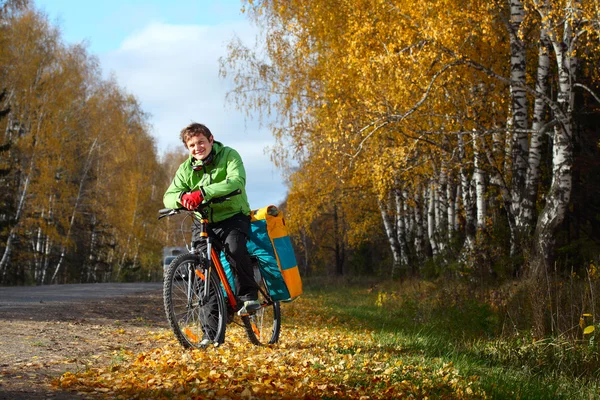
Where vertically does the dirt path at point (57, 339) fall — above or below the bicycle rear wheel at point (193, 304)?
below

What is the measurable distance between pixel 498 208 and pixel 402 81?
6.06 metres

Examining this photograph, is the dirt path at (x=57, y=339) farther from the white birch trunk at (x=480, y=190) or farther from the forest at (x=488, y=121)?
the white birch trunk at (x=480, y=190)

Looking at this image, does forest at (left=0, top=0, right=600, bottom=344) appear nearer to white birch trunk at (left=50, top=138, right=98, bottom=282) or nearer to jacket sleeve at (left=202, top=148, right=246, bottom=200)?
white birch trunk at (left=50, top=138, right=98, bottom=282)

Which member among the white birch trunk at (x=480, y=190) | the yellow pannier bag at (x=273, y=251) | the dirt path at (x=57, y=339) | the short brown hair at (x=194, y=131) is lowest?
the dirt path at (x=57, y=339)

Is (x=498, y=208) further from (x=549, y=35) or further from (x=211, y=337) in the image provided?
(x=211, y=337)

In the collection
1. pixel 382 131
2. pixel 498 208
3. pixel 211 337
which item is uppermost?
pixel 382 131

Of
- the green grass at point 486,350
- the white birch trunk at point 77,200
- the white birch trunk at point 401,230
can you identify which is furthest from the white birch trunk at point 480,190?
the white birch trunk at point 77,200

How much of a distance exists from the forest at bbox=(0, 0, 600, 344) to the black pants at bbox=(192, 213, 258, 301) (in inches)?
149

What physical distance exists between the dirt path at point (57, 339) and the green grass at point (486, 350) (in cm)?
277

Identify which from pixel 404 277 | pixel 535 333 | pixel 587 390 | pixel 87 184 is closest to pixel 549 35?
pixel 535 333

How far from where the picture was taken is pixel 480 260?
1452cm

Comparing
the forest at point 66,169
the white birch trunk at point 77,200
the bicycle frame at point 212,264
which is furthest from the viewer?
the white birch trunk at point 77,200

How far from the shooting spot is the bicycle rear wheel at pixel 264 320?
7.28m

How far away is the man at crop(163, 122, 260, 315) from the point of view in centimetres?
657
